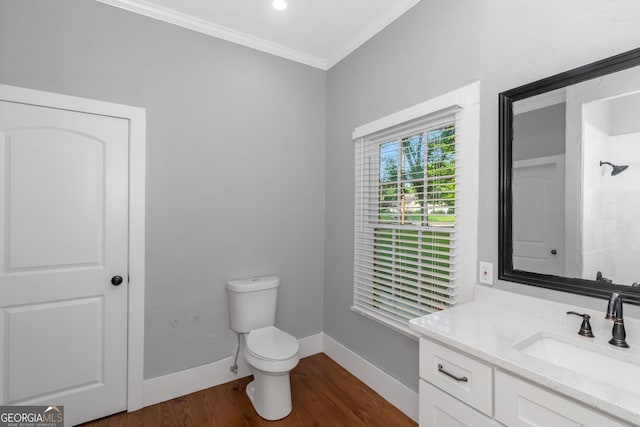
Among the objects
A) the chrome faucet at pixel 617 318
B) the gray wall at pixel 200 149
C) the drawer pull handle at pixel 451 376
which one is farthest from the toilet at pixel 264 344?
the chrome faucet at pixel 617 318

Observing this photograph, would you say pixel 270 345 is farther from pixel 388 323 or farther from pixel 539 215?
pixel 539 215

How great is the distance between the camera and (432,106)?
1853 millimetres

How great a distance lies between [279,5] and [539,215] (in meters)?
2.07

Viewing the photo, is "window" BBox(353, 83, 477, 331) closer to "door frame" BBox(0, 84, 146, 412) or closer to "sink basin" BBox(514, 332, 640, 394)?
"sink basin" BBox(514, 332, 640, 394)

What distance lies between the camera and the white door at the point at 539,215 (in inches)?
53.4

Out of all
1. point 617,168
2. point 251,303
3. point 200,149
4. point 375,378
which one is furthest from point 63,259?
point 617,168

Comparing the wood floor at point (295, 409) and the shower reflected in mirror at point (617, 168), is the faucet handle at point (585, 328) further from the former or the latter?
the wood floor at point (295, 409)

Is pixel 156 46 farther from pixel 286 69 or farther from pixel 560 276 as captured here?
pixel 560 276

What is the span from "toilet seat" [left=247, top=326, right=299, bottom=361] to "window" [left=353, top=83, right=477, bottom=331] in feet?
2.11

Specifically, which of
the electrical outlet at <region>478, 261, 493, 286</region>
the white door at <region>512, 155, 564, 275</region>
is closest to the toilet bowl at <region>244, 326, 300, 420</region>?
the electrical outlet at <region>478, 261, 493, 286</region>

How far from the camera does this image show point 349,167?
263cm

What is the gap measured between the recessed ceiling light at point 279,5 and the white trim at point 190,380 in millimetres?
2668

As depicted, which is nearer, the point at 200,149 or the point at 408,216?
the point at 408,216

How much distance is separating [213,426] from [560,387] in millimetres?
1924
